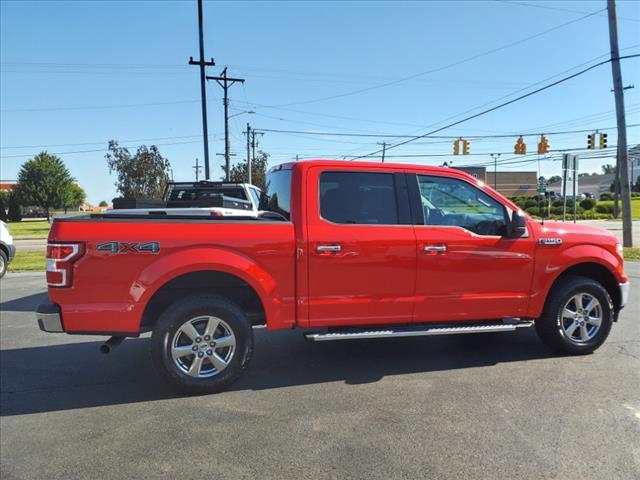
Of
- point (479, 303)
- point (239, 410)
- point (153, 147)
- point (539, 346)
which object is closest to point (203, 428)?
point (239, 410)

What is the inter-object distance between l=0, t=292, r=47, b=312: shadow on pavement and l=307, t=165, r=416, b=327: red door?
5.79 meters

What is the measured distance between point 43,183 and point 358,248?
70.8 meters

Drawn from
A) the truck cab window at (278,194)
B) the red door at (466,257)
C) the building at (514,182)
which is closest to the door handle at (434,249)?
the red door at (466,257)

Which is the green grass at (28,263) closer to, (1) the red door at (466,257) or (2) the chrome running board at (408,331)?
(2) the chrome running board at (408,331)

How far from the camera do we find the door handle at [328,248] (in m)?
4.04

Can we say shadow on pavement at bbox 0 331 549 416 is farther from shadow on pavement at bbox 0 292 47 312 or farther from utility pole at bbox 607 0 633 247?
utility pole at bbox 607 0 633 247

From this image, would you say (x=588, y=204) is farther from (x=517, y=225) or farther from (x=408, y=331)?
(x=408, y=331)

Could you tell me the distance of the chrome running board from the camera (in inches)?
161

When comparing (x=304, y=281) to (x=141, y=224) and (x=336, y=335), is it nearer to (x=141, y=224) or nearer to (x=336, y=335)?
A: (x=336, y=335)

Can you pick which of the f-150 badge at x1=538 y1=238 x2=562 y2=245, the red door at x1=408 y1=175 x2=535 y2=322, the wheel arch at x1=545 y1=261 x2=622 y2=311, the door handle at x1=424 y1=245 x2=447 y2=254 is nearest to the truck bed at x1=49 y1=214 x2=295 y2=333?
the door handle at x1=424 y1=245 x2=447 y2=254

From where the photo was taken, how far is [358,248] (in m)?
4.11

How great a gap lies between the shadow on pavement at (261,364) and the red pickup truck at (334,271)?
0.43m

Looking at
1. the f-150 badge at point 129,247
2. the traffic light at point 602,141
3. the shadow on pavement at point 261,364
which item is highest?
the traffic light at point 602,141

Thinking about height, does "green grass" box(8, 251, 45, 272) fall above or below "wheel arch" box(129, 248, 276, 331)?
below
